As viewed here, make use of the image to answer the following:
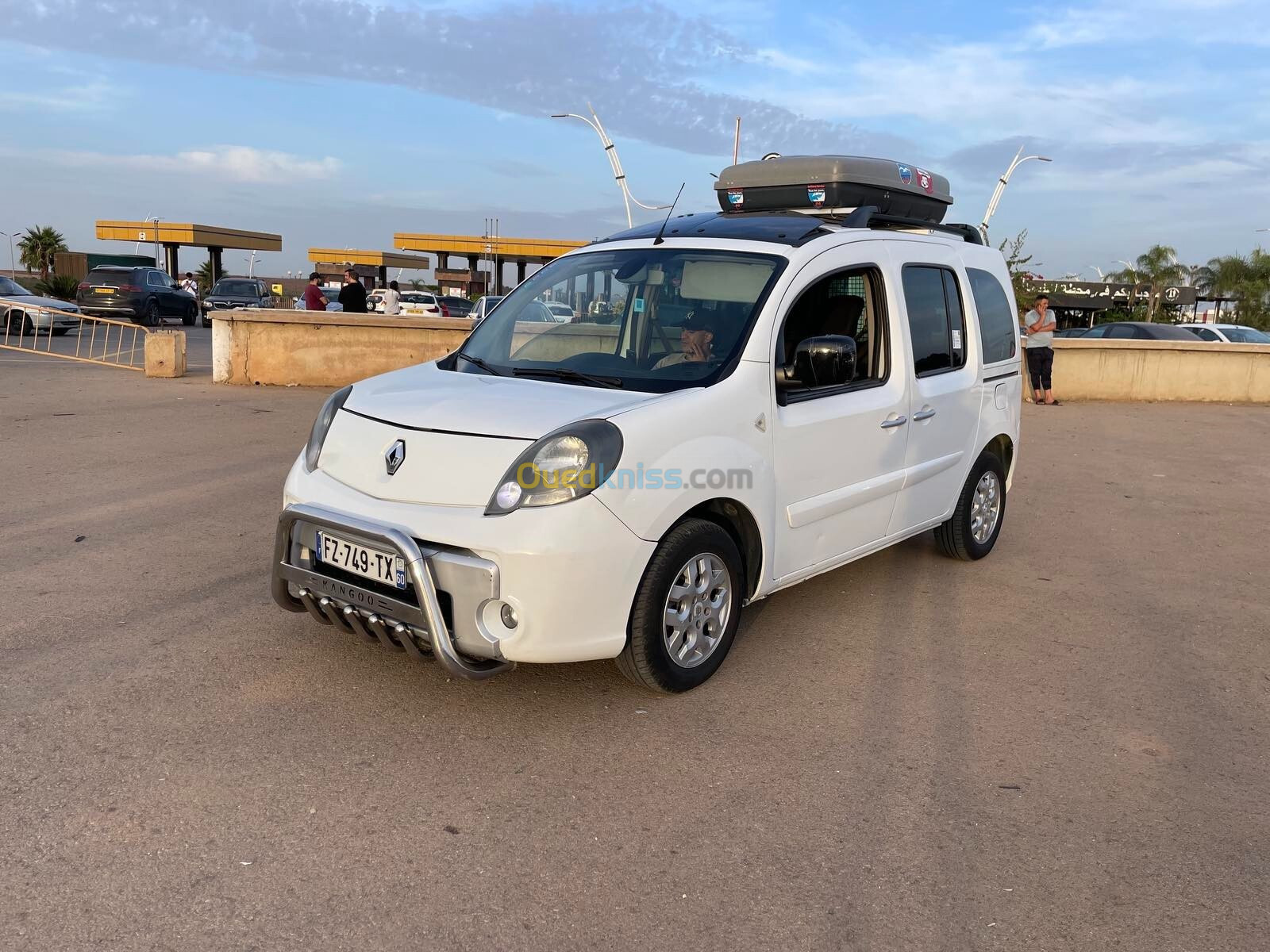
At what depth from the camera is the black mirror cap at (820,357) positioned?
454 centimetres

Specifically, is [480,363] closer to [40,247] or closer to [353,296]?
[353,296]

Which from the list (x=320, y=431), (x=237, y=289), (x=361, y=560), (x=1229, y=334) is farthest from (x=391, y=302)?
(x=237, y=289)

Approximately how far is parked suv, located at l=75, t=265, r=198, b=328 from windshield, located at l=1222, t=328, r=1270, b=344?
26.5 meters

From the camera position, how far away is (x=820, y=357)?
4.57m

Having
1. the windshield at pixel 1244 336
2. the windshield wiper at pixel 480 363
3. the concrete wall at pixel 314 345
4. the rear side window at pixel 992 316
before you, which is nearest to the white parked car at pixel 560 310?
the windshield wiper at pixel 480 363

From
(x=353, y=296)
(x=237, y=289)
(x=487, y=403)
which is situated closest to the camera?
(x=487, y=403)

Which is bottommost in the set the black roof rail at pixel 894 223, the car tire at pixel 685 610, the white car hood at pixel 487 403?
the car tire at pixel 685 610

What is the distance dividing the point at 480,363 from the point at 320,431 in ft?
2.75

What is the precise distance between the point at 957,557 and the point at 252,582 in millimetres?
4114

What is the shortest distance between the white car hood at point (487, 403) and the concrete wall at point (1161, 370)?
49.7ft

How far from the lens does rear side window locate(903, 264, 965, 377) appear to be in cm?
548

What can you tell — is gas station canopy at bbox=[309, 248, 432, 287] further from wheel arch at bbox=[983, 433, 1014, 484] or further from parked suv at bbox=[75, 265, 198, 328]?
wheel arch at bbox=[983, 433, 1014, 484]

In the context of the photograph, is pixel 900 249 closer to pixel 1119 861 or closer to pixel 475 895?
→ pixel 1119 861

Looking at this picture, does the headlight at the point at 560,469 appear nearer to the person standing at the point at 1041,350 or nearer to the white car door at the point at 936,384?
the white car door at the point at 936,384
